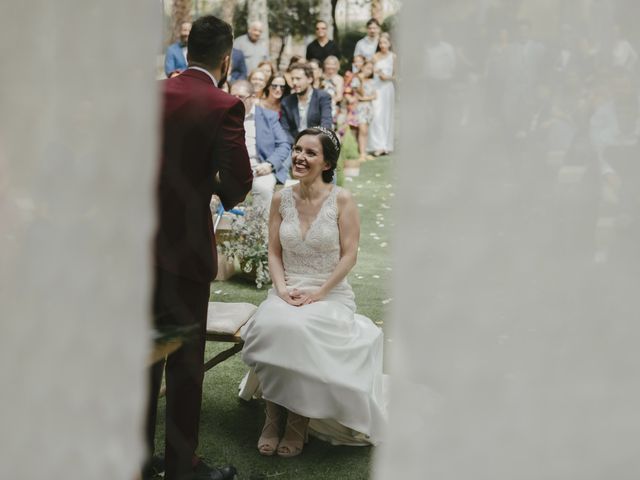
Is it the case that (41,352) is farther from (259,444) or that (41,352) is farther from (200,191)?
(259,444)

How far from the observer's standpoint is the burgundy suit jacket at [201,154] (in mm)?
1729

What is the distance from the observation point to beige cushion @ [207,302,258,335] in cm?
283

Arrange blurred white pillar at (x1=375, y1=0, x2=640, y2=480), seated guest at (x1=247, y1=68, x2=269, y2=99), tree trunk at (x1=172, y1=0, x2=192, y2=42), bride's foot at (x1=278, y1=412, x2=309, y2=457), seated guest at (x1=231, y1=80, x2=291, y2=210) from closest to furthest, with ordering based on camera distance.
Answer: blurred white pillar at (x1=375, y1=0, x2=640, y2=480) → tree trunk at (x1=172, y1=0, x2=192, y2=42) → bride's foot at (x1=278, y1=412, x2=309, y2=457) → seated guest at (x1=231, y1=80, x2=291, y2=210) → seated guest at (x1=247, y1=68, x2=269, y2=99)

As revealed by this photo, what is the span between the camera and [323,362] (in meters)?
2.59

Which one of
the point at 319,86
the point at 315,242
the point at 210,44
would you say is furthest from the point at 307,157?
the point at 319,86

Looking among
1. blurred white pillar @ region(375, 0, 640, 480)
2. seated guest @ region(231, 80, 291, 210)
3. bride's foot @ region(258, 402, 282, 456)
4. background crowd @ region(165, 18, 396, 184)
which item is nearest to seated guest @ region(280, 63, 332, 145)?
background crowd @ region(165, 18, 396, 184)

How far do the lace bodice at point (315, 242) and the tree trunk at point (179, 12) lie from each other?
73.1 inches

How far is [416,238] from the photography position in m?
0.72

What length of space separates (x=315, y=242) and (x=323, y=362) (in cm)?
51

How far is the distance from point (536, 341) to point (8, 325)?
61 cm

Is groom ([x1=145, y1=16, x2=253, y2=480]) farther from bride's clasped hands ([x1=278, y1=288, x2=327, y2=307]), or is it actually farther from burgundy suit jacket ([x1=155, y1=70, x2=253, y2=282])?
bride's clasped hands ([x1=278, y1=288, x2=327, y2=307])

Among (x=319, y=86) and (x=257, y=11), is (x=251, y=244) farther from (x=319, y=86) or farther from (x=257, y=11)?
(x=257, y=11)

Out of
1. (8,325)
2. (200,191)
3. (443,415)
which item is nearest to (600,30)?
(443,415)

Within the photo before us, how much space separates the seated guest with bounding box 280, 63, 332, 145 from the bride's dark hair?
258 centimetres
